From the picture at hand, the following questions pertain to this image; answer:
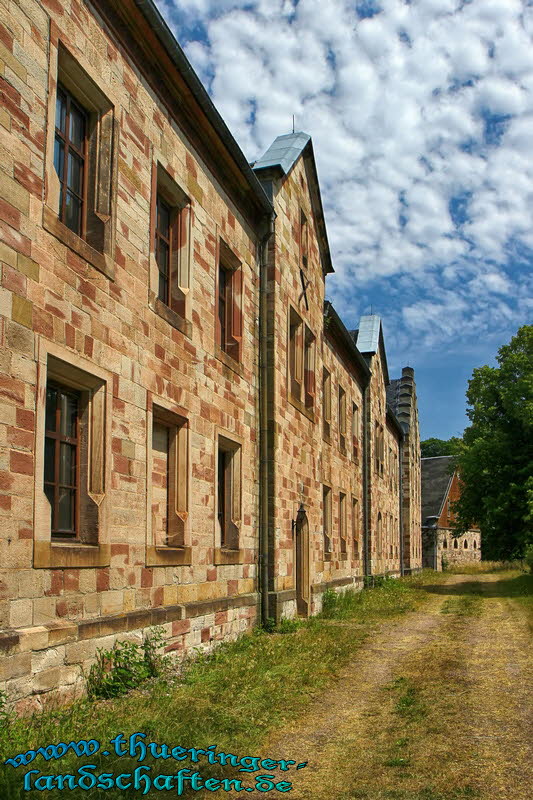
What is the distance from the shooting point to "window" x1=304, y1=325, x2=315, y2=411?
17.8 metres

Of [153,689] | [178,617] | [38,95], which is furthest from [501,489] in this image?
[38,95]

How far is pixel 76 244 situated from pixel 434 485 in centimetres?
5196

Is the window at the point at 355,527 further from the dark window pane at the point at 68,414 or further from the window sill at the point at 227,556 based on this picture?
the dark window pane at the point at 68,414

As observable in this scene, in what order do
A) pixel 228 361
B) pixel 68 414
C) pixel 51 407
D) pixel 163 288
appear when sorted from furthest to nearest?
pixel 228 361 < pixel 163 288 < pixel 68 414 < pixel 51 407

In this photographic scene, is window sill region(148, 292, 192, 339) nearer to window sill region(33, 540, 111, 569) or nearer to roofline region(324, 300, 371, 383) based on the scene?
window sill region(33, 540, 111, 569)

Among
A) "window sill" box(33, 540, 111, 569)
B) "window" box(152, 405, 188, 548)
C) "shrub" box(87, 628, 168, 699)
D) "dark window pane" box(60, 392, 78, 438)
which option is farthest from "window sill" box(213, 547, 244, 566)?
"dark window pane" box(60, 392, 78, 438)

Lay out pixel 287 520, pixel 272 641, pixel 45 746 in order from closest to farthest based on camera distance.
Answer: pixel 45 746
pixel 272 641
pixel 287 520

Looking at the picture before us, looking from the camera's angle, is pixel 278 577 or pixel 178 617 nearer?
pixel 178 617

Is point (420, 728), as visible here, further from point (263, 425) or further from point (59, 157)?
point (263, 425)

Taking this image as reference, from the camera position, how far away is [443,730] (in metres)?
7.19

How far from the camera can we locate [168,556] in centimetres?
989

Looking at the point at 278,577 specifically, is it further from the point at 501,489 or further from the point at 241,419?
the point at 501,489

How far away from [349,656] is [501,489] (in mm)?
16812

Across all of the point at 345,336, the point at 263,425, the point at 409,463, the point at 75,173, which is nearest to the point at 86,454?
the point at 75,173
